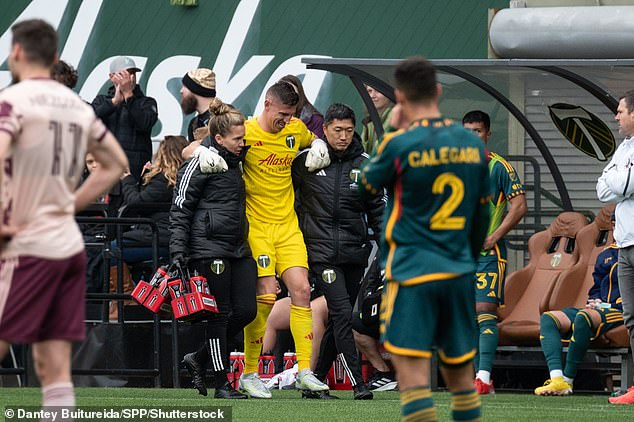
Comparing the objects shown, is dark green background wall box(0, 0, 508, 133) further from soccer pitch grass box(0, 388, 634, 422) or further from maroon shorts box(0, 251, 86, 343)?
maroon shorts box(0, 251, 86, 343)

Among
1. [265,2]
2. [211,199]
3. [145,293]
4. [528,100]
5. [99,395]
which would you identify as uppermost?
[265,2]

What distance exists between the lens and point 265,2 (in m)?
17.1

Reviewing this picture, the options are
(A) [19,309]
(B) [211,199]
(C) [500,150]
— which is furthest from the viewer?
(C) [500,150]

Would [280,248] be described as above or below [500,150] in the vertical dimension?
below

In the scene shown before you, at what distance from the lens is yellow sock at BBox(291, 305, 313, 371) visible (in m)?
11.6

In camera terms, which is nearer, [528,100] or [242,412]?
[242,412]

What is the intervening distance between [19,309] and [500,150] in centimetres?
880

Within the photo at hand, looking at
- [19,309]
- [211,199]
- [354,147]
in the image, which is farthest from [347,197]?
[19,309]

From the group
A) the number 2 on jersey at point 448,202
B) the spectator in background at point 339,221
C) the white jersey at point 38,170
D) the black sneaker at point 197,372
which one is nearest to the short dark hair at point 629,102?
the spectator in background at point 339,221

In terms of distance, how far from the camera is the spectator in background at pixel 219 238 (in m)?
11.3

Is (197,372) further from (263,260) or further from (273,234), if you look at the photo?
(273,234)

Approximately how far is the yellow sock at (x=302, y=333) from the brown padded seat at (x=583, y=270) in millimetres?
2643

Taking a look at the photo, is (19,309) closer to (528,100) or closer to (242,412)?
(242,412)

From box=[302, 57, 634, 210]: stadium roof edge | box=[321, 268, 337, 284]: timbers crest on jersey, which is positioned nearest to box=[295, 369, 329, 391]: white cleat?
box=[321, 268, 337, 284]: timbers crest on jersey
